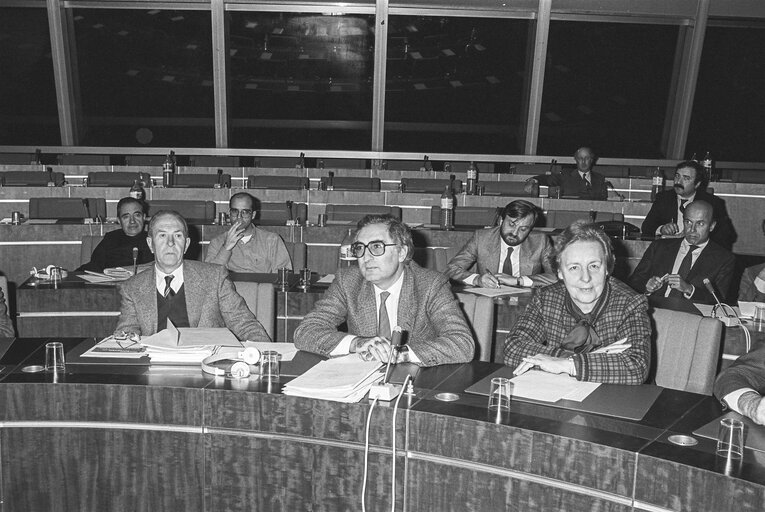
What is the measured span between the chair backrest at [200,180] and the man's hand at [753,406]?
609 cm

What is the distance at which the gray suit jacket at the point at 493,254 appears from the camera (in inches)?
187

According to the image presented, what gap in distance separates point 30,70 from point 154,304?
8466 millimetres

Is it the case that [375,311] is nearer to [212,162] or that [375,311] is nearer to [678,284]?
[678,284]

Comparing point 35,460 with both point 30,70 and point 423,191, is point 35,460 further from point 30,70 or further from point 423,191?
point 30,70

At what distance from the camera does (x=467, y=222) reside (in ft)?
20.8

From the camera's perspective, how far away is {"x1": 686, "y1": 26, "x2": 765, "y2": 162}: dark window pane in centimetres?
1045

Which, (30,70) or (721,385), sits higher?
(30,70)

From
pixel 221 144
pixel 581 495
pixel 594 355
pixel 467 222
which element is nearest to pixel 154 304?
pixel 594 355

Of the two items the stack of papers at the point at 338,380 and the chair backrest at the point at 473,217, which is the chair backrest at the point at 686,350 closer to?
the stack of papers at the point at 338,380

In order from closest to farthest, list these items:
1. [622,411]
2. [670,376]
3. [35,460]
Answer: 1. [622,411]
2. [35,460]
3. [670,376]

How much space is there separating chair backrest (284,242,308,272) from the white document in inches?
124

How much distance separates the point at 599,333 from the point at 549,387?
46 centimetres

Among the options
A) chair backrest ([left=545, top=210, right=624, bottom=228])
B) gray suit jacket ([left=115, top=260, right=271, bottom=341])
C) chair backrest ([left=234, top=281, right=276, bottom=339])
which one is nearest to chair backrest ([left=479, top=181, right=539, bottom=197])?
chair backrest ([left=545, top=210, right=624, bottom=228])

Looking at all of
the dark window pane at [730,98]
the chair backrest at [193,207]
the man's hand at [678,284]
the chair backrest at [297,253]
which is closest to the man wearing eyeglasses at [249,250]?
the chair backrest at [297,253]
